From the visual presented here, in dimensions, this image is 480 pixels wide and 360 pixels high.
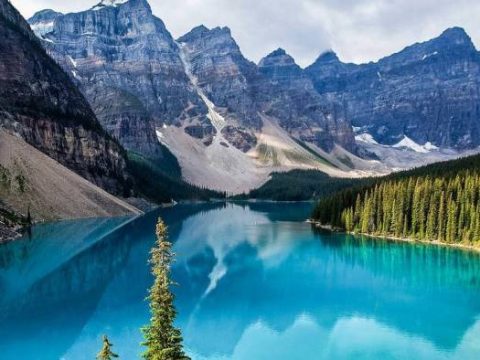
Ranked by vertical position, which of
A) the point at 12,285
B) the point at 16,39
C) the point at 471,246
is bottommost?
the point at 12,285

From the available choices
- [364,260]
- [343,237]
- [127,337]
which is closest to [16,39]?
[343,237]

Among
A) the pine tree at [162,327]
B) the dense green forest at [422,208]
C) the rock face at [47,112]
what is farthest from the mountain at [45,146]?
the pine tree at [162,327]

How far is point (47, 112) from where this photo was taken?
550 ft

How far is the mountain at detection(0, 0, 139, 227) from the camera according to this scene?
116 m

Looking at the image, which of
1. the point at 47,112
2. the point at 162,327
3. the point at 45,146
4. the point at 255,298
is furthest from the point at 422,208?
the point at 47,112

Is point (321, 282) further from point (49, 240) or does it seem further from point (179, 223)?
point (179, 223)

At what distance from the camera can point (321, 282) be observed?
211 ft

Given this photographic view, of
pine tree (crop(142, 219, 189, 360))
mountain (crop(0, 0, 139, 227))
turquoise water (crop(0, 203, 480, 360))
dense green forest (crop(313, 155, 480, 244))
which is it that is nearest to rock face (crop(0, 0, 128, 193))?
mountain (crop(0, 0, 139, 227))

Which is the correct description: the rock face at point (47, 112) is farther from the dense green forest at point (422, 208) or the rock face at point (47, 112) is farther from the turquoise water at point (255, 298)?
the dense green forest at point (422, 208)

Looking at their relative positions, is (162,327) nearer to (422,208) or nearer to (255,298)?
(255,298)

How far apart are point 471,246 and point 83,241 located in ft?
201

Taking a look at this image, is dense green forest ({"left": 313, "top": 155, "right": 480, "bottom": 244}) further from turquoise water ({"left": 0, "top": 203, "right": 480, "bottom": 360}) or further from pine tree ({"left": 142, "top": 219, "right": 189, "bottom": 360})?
pine tree ({"left": 142, "top": 219, "right": 189, "bottom": 360})

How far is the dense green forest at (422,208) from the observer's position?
8750 cm

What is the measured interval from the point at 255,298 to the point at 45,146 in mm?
121823
